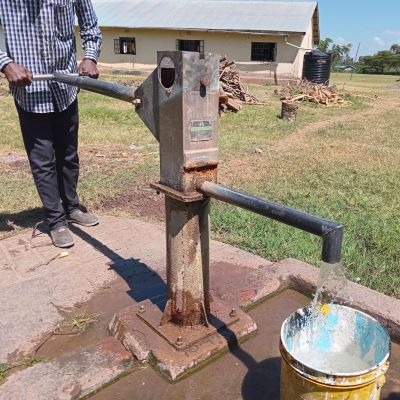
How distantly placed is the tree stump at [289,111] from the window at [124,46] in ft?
47.2

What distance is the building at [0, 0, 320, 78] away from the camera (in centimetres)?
2006

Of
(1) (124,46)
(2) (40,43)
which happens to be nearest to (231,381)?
(2) (40,43)

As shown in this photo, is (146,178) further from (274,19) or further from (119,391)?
(274,19)

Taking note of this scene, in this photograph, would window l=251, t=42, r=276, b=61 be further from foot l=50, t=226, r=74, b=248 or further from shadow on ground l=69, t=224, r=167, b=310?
shadow on ground l=69, t=224, r=167, b=310

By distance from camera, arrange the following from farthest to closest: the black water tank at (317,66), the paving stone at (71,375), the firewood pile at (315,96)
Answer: the black water tank at (317,66)
the firewood pile at (315,96)
the paving stone at (71,375)

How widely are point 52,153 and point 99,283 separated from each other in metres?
1.04

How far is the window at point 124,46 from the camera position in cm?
2247

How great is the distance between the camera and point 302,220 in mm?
1412

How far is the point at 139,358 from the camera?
6.56 feet

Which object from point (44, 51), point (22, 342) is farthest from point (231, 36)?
point (22, 342)

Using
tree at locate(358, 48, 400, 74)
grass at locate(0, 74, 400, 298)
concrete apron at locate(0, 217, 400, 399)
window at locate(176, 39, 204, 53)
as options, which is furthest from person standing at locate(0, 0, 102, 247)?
tree at locate(358, 48, 400, 74)

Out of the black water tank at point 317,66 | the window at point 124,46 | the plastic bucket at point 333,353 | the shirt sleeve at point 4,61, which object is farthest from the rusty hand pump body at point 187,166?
the window at point 124,46

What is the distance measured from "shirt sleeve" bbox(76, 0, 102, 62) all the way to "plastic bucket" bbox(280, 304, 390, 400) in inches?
95.7

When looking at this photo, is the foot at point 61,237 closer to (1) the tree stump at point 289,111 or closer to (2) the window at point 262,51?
(1) the tree stump at point 289,111
